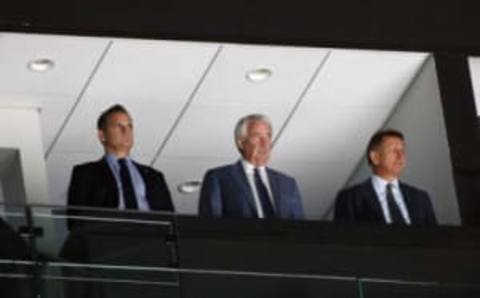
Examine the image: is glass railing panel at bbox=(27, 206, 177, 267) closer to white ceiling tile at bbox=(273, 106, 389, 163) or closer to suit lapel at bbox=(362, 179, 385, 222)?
suit lapel at bbox=(362, 179, 385, 222)

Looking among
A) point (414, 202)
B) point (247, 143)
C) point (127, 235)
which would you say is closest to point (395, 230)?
point (414, 202)

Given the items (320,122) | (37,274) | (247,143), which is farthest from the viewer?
(320,122)

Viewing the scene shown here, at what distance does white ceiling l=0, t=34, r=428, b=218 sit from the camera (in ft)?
60.3

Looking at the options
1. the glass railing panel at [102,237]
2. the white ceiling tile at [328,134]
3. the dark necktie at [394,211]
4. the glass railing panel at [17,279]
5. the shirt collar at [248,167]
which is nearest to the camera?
the glass railing panel at [17,279]

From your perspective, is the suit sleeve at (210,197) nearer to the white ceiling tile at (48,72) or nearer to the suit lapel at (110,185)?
the suit lapel at (110,185)

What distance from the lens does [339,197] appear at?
1719 centimetres

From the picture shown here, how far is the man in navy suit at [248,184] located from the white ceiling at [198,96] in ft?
6.67

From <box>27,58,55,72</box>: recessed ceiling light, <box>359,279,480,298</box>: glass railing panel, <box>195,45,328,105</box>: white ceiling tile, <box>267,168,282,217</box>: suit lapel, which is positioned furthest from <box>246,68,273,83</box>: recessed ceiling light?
<box>359,279,480,298</box>: glass railing panel

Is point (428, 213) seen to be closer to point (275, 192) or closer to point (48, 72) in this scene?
point (275, 192)

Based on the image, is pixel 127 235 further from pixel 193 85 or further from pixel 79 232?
pixel 193 85

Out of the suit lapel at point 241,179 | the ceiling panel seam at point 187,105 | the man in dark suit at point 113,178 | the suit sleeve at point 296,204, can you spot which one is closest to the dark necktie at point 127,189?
the man in dark suit at point 113,178

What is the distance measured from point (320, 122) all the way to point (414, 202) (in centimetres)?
274

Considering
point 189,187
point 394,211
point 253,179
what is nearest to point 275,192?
point 253,179

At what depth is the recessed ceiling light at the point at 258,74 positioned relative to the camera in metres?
19.0
